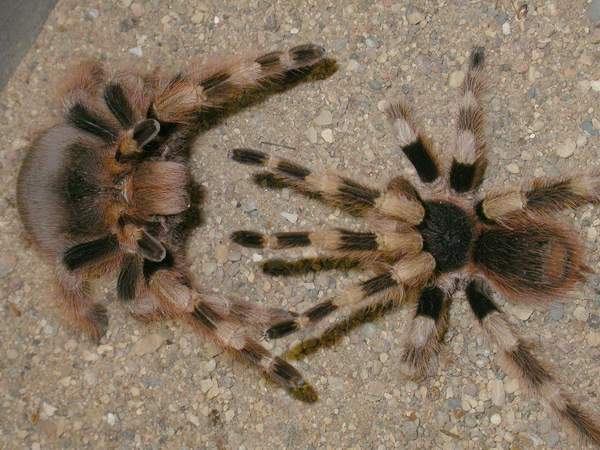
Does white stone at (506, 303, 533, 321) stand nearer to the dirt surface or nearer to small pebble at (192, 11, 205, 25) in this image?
the dirt surface

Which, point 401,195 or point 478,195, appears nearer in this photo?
point 401,195

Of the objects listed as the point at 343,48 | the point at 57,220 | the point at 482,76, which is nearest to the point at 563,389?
the point at 482,76

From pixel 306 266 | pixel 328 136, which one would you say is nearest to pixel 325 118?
pixel 328 136

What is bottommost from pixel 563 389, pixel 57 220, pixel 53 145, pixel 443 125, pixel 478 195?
pixel 563 389

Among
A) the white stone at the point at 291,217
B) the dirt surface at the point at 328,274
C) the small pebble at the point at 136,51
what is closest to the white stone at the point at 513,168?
the dirt surface at the point at 328,274

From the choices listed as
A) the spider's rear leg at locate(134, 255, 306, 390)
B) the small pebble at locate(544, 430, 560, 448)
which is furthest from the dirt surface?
the spider's rear leg at locate(134, 255, 306, 390)

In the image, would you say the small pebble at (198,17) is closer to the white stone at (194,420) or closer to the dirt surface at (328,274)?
the dirt surface at (328,274)

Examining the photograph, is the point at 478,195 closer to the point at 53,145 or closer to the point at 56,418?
the point at 53,145
